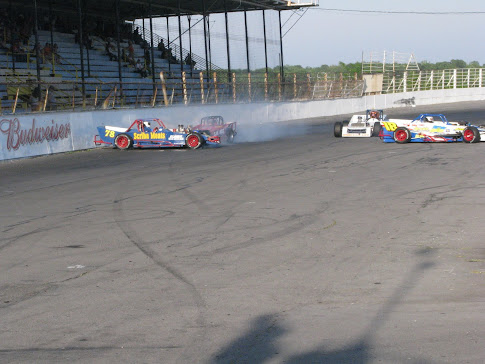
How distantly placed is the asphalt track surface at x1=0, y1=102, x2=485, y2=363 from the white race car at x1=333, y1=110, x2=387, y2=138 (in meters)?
9.72

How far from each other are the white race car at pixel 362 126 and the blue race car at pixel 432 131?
2287 mm

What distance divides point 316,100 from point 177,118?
56.5 ft

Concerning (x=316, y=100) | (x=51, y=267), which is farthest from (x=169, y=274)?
(x=316, y=100)

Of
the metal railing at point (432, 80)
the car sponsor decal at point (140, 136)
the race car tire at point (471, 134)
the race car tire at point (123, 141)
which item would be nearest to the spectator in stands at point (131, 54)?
the race car tire at point (123, 141)

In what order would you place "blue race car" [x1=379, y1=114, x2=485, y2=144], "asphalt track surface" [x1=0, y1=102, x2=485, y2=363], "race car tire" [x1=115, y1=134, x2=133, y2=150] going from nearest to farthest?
"asphalt track surface" [x1=0, y1=102, x2=485, y2=363] < "blue race car" [x1=379, y1=114, x2=485, y2=144] < "race car tire" [x1=115, y1=134, x2=133, y2=150]

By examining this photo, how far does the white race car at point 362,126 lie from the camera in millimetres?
24156

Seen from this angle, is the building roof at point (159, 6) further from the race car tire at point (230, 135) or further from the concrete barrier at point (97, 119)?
the race car tire at point (230, 135)

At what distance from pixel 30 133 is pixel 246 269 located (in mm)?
15041

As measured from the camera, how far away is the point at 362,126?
79.4 feet

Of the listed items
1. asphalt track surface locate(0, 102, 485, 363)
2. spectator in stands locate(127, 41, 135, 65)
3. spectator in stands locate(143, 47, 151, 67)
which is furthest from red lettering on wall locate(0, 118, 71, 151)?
spectator in stands locate(143, 47, 151, 67)

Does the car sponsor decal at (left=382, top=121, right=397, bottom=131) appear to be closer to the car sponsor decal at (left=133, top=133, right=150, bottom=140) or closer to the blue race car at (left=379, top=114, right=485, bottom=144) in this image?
the blue race car at (left=379, top=114, right=485, bottom=144)

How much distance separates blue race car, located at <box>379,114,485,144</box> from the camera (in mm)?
20562

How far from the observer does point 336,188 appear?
12578 mm

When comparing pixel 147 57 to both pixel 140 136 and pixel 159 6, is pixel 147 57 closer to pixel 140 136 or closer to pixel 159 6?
pixel 159 6
